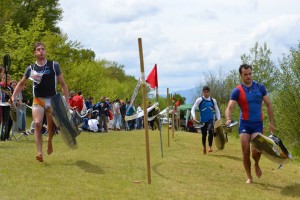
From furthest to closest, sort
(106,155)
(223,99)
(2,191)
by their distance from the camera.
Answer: (223,99) < (106,155) < (2,191)

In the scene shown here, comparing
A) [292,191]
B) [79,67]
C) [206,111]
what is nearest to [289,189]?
[292,191]

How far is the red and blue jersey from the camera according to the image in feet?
29.1

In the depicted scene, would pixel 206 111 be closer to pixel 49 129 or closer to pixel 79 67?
pixel 49 129

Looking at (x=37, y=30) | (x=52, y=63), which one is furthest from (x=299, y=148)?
(x=37, y=30)

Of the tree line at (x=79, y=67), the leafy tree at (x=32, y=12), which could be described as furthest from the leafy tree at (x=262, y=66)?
the leafy tree at (x=32, y=12)

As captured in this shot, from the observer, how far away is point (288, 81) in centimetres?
1900

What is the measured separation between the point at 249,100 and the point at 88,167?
129 inches

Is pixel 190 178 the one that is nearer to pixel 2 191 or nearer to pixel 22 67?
pixel 2 191

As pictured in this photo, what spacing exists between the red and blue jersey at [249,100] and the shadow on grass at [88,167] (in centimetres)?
282

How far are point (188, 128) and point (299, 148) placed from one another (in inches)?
1092

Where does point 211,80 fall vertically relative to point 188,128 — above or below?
above

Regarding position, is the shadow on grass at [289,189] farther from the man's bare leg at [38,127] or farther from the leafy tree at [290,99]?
the leafy tree at [290,99]

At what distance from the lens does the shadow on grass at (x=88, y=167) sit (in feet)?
29.0

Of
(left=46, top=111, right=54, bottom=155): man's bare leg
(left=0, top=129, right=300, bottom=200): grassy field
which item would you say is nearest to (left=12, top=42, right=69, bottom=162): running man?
(left=46, top=111, right=54, bottom=155): man's bare leg
